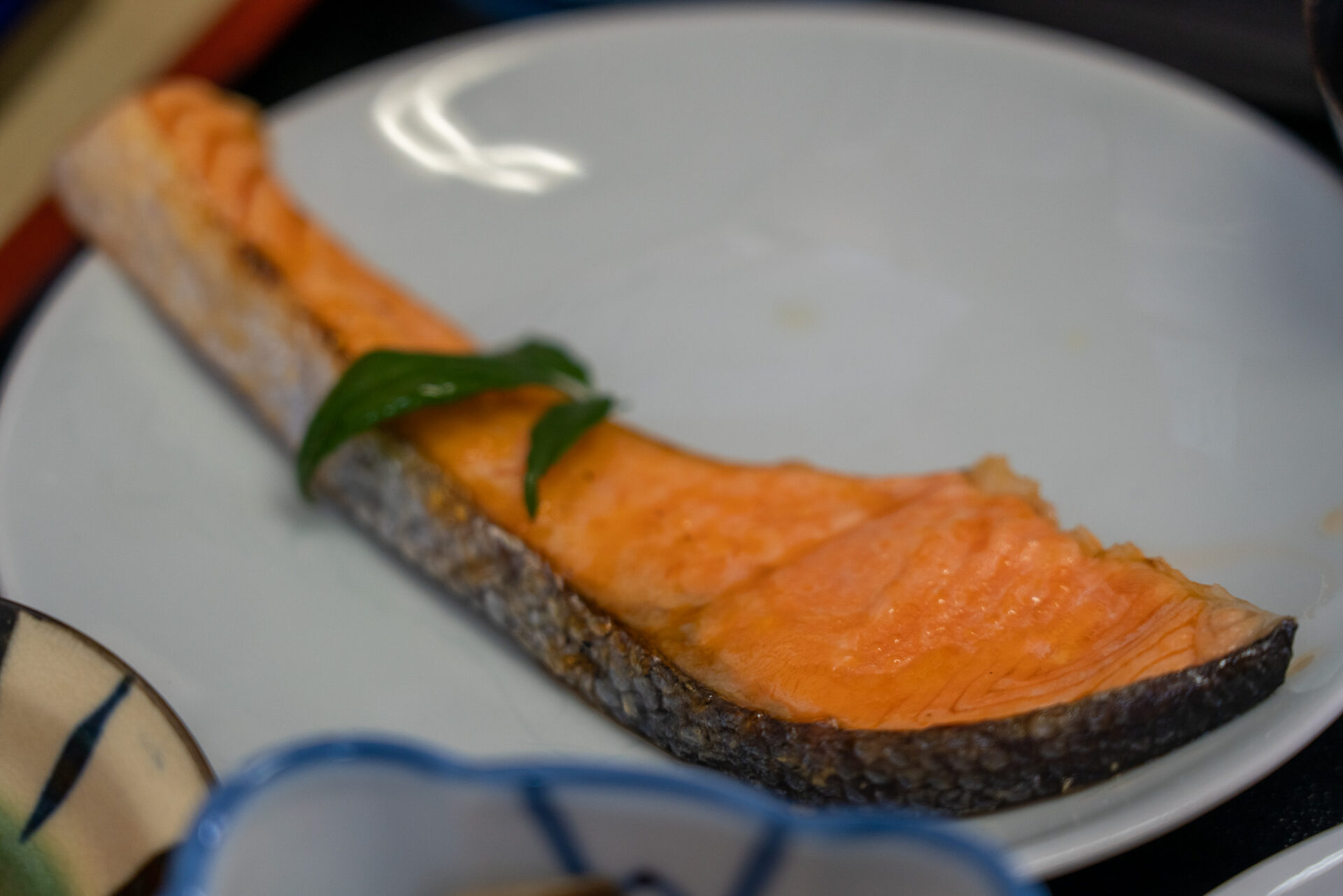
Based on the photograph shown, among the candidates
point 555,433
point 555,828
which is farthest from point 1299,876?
point 555,433

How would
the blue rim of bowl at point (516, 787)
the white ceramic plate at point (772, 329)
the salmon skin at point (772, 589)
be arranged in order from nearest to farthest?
the blue rim of bowl at point (516, 787), the salmon skin at point (772, 589), the white ceramic plate at point (772, 329)

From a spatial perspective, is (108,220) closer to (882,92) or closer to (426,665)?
(426,665)

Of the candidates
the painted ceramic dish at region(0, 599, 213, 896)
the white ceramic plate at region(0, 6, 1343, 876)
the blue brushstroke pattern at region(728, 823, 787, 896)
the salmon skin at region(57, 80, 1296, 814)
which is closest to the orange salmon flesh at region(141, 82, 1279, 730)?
the salmon skin at region(57, 80, 1296, 814)

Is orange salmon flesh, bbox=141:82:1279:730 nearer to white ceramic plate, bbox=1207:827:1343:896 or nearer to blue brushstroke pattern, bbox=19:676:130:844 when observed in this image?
white ceramic plate, bbox=1207:827:1343:896

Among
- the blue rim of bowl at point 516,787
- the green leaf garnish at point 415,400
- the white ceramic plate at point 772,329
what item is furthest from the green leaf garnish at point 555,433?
the blue rim of bowl at point 516,787

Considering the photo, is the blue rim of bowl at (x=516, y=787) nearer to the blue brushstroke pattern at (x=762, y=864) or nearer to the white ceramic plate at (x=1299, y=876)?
the blue brushstroke pattern at (x=762, y=864)

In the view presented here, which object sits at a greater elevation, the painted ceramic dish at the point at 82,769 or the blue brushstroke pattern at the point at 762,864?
the blue brushstroke pattern at the point at 762,864
